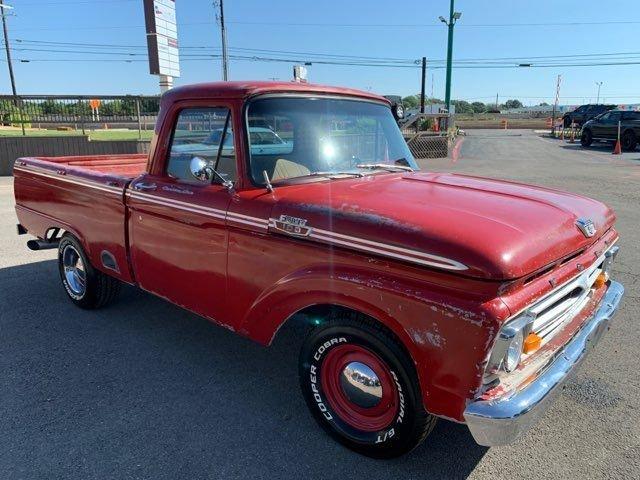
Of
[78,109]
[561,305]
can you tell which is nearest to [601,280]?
[561,305]

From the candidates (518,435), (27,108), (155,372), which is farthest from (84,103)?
(518,435)

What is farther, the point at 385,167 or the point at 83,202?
the point at 83,202

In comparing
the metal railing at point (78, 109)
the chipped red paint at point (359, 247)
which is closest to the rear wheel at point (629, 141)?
the metal railing at point (78, 109)

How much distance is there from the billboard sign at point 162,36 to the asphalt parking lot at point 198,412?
34.4ft

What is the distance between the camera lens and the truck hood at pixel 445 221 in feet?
7.00

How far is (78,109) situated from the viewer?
14.4 metres

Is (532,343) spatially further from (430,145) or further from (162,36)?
(430,145)

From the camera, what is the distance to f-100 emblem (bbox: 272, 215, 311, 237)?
259 centimetres

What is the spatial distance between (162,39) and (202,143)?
12.1 meters

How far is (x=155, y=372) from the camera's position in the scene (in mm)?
3551

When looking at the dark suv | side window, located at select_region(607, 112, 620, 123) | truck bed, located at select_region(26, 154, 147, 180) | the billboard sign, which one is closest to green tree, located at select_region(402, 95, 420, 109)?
the dark suv

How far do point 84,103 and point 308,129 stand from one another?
1346cm

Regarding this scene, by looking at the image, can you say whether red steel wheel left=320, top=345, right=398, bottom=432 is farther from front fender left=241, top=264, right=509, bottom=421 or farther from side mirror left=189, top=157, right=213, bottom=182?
side mirror left=189, top=157, right=213, bottom=182

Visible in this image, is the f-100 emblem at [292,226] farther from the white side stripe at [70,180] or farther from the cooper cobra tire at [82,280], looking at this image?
the cooper cobra tire at [82,280]
